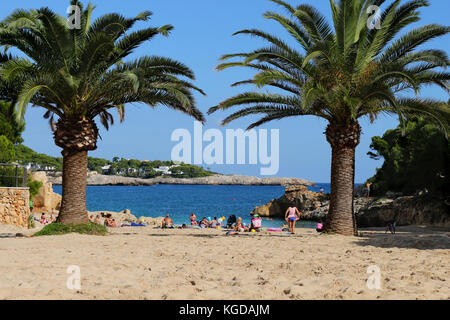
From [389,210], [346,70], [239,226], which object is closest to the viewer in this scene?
[346,70]

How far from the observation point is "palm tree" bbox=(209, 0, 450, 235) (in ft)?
46.6

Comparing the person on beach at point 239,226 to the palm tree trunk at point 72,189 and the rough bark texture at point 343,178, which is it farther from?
the palm tree trunk at point 72,189

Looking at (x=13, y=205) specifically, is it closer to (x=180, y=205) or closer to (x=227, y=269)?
(x=227, y=269)

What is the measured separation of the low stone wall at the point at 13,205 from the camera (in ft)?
61.6

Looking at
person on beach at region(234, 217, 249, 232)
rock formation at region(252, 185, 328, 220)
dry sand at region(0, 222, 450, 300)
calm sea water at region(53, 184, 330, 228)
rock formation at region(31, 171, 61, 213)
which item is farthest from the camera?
calm sea water at region(53, 184, 330, 228)

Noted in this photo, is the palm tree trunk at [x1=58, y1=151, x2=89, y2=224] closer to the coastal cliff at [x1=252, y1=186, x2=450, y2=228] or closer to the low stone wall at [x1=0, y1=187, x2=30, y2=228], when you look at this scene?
the low stone wall at [x1=0, y1=187, x2=30, y2=228]

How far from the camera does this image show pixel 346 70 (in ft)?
47.4

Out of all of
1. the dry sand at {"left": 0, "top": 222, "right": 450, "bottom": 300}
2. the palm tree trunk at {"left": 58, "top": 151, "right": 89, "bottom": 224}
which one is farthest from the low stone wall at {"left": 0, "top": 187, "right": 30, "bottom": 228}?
the dry sand at {"left": 0, "top": 222, "right": 450, "bottom": 300}

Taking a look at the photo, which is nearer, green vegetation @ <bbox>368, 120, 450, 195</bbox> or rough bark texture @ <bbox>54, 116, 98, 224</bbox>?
rough bark texture @ <bbox>54, 116, 98, 224</bbox>

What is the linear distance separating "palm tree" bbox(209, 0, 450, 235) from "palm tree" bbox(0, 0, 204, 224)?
2.35 metres

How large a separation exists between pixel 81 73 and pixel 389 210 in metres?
24.4

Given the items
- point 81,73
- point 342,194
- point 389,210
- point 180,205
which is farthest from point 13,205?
point 180,205
